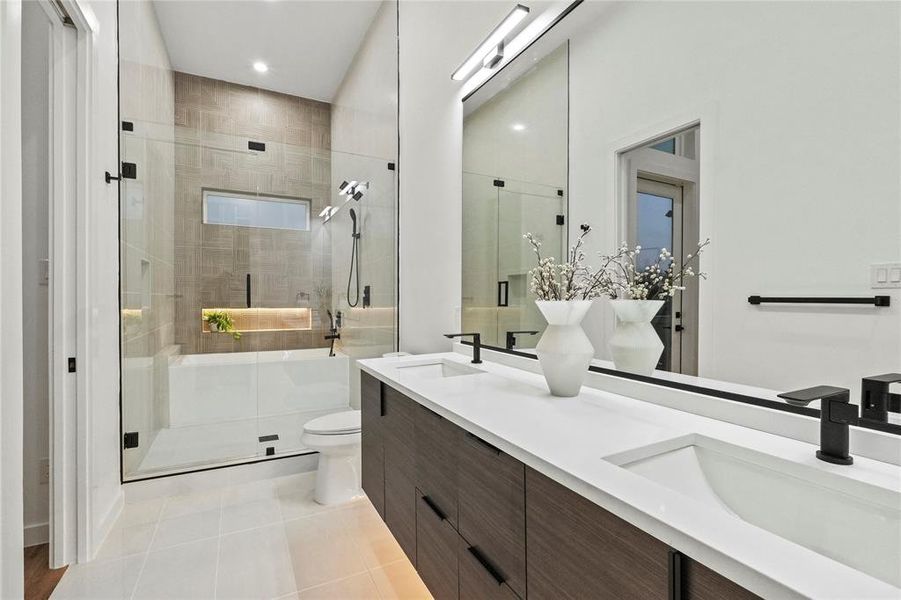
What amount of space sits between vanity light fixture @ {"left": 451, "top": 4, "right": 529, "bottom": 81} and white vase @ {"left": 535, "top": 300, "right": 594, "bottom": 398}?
121cm

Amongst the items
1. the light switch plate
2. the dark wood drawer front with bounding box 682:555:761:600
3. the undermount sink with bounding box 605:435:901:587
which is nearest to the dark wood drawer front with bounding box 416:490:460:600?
the undermount sink with bounding box 605:435:901:587

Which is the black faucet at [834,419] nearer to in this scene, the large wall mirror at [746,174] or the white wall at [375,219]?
the large wall mirror at [746,174]

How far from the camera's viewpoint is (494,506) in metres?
0.93

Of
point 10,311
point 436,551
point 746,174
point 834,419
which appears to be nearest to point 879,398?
point 834,419

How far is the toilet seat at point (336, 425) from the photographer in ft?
7.48

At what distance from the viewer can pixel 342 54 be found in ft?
11.6

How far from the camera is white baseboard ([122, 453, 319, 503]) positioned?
2334mm

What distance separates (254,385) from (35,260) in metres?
1.31

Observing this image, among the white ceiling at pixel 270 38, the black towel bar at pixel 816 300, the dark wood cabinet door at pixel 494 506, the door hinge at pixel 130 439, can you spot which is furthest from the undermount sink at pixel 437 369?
the white ceiling at pixel 270 38

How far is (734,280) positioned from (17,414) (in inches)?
75.0

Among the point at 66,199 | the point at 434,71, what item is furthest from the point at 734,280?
the point at 66,199

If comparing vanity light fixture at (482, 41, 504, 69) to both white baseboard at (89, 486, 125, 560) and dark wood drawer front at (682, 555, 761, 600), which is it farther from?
white baseboard at (89, 486, 125, 560)

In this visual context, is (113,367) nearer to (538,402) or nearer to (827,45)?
(538,402)

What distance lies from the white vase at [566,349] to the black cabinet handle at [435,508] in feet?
1.55
